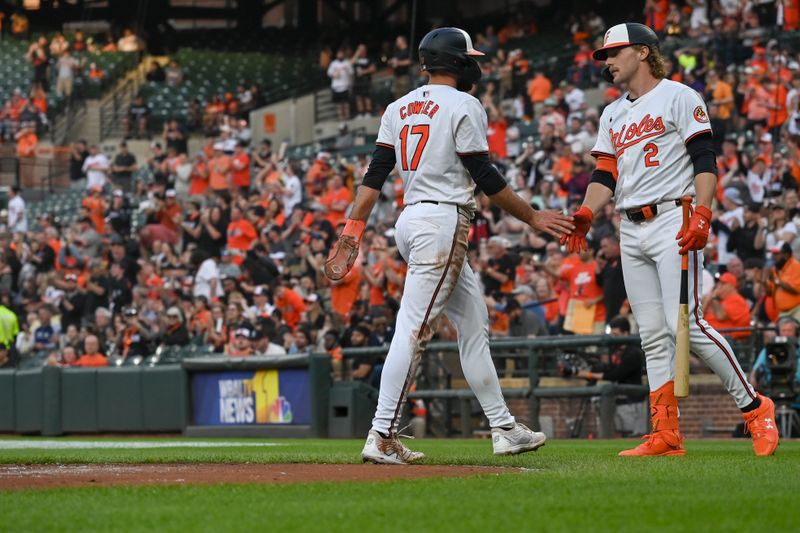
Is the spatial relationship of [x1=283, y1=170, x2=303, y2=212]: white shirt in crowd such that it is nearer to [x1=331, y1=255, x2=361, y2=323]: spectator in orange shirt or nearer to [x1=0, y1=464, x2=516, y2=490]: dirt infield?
[x1=331, y1=255, x2=361, y2=323]: spectator in orange shirt

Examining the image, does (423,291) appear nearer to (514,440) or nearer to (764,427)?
(514,440)

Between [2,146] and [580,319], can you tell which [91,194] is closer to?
[2,146]

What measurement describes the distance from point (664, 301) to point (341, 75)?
22.5m

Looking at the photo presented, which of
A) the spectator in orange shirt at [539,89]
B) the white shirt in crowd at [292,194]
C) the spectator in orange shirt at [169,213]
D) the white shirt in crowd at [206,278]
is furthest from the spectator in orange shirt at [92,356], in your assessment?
the spectator in orange shirt at [539,89]

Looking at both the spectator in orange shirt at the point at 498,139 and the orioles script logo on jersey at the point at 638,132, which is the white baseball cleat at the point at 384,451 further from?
the spectator in orange shirt at the point at 498,139

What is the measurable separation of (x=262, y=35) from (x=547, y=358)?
24.7 m

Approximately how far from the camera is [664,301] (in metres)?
7.27

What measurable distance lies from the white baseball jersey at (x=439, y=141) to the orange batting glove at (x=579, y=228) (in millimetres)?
711

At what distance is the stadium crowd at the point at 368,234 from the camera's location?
49.6 feet

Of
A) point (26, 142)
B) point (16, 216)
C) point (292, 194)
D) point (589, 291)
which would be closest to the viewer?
point (589, 291)

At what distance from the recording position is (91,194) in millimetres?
27344

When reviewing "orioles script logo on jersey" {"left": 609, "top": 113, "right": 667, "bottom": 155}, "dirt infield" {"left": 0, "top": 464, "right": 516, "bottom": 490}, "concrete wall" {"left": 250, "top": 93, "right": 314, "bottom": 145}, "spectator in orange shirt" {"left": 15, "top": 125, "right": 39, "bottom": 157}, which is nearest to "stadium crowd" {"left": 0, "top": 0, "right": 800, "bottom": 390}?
"concrete wall" {"left": 250, "top": 93, "right": 314, "bottom": 145}

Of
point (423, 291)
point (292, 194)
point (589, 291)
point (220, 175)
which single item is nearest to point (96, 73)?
point (220, 175)

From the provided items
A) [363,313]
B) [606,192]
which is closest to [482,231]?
[363,313]
